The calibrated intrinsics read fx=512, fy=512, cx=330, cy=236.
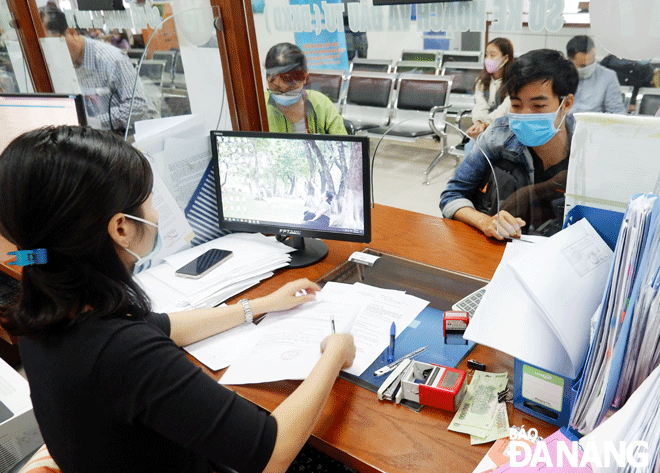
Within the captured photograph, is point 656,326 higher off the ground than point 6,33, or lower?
lower

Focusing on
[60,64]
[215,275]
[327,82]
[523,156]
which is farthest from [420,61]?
[60,64]

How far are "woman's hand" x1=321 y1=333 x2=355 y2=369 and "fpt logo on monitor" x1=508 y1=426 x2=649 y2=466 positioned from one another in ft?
1.16

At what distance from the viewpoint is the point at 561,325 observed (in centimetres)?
81

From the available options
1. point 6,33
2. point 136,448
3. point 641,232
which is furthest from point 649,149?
point 6,33

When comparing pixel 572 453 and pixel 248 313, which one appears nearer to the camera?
pixel 572 453

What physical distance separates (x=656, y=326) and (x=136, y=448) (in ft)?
2.79

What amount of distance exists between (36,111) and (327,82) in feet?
3.75

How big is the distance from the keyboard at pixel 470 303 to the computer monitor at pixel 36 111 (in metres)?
1.42

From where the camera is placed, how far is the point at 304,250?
1.65 m

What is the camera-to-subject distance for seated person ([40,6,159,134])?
7.57ft

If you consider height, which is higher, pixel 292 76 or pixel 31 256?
pixel 292 76

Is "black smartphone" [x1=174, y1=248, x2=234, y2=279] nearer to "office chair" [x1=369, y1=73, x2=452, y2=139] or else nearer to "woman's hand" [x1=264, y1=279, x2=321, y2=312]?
"woman's hand" [x1=264, y1=279, x2=321, y2=312]

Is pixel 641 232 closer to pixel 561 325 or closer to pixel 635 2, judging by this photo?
pixel 561 325

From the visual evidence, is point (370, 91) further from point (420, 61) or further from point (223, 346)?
point (223, 346)
